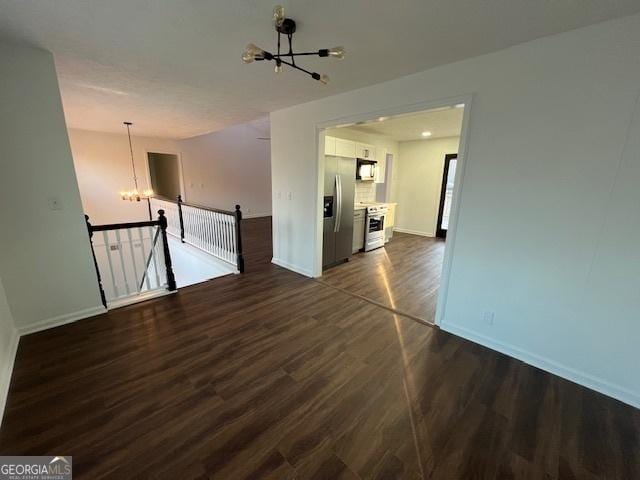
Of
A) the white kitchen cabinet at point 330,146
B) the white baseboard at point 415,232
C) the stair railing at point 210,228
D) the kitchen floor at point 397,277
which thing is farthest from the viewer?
the white baseboard at point 415,232

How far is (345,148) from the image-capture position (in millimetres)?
4527

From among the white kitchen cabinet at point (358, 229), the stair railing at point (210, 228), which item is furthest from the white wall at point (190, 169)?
the white kitchen cabinet at point (358, 229)

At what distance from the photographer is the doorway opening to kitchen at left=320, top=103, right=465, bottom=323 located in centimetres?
373

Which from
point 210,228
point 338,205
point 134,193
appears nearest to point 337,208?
point 338,205

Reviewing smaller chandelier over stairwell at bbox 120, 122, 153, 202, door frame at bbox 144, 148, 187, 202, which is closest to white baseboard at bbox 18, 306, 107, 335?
smaller chandelier over stairwell at bbox 120, 122, 153, 202

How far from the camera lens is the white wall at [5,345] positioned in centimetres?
185

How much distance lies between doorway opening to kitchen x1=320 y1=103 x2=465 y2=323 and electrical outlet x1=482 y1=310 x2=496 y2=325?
599 millimetres

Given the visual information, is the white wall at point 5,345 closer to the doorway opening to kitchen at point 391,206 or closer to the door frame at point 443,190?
the doorway opening to kitchen at point 391,206

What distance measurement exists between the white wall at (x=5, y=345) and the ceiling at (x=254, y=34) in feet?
7.39

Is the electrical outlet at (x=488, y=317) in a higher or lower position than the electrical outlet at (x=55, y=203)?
lower

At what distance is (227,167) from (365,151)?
4.93 m

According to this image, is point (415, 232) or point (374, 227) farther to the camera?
point (415, 232)

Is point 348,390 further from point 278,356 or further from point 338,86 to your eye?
point 338,86

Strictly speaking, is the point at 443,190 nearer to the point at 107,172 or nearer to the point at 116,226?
the point at 116,226
